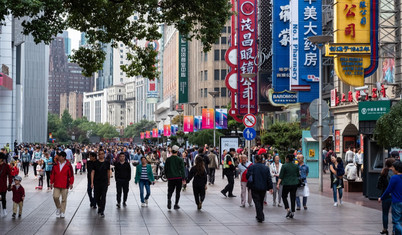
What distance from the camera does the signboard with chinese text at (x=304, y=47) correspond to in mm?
38562

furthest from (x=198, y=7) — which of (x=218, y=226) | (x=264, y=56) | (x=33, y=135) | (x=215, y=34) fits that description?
(x=33, y=135)

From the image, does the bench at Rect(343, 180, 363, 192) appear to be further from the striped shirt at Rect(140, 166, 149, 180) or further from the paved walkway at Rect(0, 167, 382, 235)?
the striped shirt at Rect(140, 166, 149, 180)

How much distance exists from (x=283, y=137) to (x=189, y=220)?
24339 millimetres

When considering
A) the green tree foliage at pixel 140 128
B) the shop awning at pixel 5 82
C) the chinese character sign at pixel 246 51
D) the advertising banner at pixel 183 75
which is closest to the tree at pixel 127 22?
the chinese character sign at pixel 246 51

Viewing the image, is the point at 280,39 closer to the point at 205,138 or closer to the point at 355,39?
the point at 355,39

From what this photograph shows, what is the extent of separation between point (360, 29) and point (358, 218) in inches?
Result: 686

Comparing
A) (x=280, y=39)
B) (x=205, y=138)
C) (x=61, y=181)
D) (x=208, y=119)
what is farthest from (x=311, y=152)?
(x=205, y=138)

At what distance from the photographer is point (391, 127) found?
18547 millimetres

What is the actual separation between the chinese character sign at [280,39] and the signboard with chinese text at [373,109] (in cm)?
2328

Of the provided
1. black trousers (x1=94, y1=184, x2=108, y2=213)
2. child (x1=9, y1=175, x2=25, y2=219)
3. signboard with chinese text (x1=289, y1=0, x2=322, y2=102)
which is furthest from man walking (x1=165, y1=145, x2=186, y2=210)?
signboard with chinese text (x1=289, y1=0, x2=322, y2=102)

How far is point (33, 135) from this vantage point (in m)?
Result: 116

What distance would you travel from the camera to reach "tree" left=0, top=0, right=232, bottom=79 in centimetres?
1622

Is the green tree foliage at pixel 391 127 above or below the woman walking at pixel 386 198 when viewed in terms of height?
above

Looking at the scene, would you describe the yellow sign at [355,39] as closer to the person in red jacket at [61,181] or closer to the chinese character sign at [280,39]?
the chinese character sign at [280,39]
